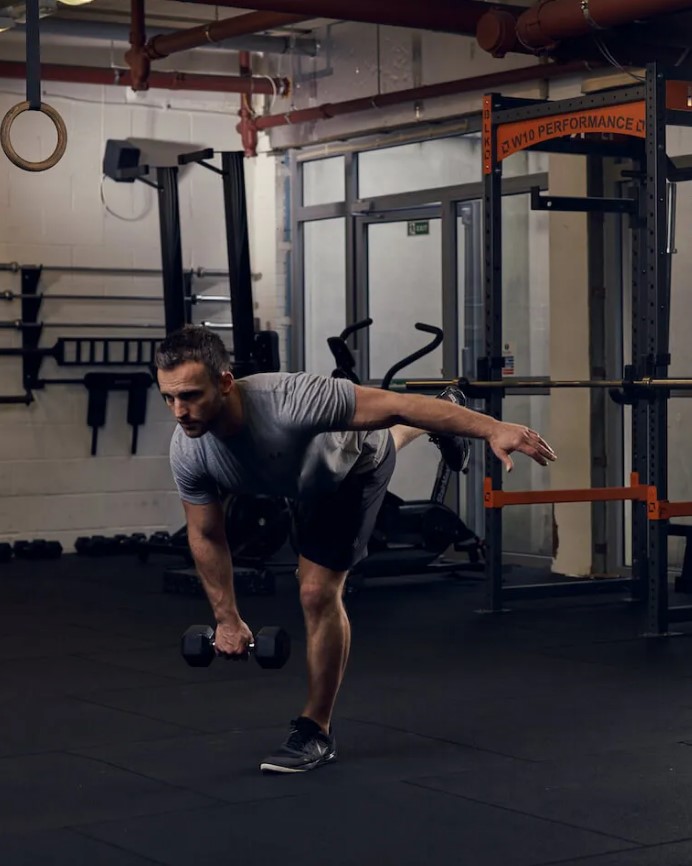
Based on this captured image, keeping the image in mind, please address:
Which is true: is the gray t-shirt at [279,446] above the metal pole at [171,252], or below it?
below

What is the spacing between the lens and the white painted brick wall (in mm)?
8820

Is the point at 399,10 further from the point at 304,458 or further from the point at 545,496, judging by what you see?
the point at 304,458

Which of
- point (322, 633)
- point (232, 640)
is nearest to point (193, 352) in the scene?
point (232, 640)

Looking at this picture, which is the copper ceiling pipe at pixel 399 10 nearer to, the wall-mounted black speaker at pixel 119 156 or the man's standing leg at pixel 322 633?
the wall-mounted black speaker at pixel 119 156

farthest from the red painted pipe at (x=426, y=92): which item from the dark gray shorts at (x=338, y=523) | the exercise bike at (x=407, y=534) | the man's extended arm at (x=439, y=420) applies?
the man's extended arm at (x=439, y=420)

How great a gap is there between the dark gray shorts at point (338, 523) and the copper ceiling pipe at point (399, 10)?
11.7ft

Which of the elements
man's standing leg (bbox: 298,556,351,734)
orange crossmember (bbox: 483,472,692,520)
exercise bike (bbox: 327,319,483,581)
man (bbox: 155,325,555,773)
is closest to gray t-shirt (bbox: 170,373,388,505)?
man (bbox: 155,325,555,773)

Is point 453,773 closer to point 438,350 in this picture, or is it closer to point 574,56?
point 574,56

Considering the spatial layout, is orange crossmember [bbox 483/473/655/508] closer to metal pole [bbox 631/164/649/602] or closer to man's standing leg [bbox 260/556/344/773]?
metal pole [bbox 631/164/649/602]

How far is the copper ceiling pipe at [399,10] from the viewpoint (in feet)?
22.1

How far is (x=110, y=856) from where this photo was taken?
296cm

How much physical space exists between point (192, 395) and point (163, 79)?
19.6 ft

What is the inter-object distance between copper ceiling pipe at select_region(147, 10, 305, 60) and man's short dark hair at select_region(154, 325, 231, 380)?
4.75 metres

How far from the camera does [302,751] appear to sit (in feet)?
12.1
